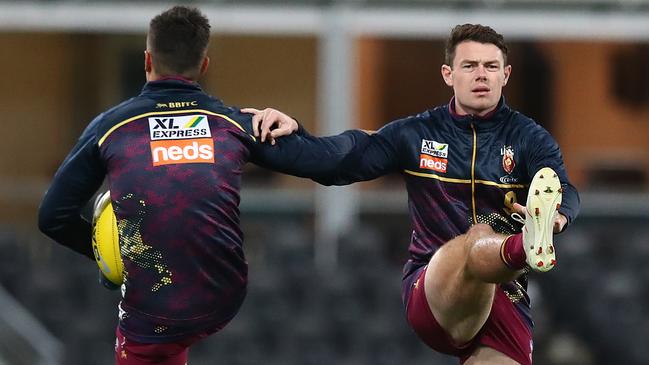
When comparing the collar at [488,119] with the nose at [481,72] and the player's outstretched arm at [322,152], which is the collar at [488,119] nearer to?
the nose at [481,72]

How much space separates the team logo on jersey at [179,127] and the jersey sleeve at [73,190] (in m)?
0.26

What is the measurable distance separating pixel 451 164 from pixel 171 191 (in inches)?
51.3

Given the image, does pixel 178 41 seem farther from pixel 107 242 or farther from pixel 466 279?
pixel 466 279

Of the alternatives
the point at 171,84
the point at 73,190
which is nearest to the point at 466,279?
A: the point at 171,84

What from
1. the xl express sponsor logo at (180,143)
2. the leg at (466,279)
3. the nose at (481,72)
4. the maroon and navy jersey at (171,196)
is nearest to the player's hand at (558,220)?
the leg at (466,279)

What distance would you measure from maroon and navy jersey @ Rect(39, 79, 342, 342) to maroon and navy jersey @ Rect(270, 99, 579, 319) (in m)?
0.41

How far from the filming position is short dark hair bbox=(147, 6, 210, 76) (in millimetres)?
6270

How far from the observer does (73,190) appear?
6.35m


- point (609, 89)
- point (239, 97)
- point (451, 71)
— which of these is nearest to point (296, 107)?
point (239, 97)

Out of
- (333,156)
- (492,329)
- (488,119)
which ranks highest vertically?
(488,119)

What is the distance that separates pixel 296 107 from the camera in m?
18.2

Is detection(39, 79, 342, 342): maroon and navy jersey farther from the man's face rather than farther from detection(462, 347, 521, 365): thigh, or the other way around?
detection(462, 347, 521, 365): thigh

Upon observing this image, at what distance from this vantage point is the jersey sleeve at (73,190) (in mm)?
6273

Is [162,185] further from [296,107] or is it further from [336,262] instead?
[296,107]
